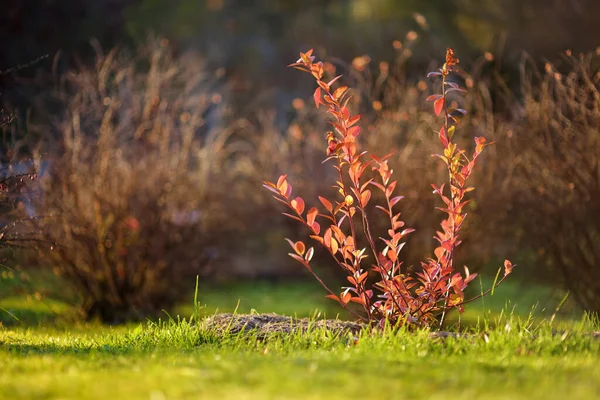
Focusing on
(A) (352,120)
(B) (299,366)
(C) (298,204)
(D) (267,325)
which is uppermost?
(A) (352,120)

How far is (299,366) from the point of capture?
4066 millimetres

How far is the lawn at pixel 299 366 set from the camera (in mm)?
3582

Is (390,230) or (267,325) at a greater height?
(390,230)

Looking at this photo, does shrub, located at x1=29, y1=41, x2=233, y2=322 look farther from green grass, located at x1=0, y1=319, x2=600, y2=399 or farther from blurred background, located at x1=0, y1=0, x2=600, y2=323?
green grass, located at x1=0, y1=319, x2=600, y2=399

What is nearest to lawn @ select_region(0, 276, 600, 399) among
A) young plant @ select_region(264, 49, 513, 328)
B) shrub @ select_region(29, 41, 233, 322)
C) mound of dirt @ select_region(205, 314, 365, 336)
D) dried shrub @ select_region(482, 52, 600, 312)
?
mound of dirt @ select_region(205, 314, 365, 336)

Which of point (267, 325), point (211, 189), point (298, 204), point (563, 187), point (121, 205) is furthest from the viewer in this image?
point (211, 189)

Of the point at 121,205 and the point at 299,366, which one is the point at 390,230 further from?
the point at 121,205

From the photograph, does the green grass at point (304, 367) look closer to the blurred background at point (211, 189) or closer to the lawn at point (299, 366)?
the lawn at point (299, 366)

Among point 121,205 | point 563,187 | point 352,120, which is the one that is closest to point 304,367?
point 352,120

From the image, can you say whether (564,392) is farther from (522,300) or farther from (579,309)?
(522,300)

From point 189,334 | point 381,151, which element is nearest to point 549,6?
point 381,151

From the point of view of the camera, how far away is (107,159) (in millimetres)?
8109

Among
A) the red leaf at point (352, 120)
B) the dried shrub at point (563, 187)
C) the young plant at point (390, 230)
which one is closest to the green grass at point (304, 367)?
the young plant at point (390, 230)

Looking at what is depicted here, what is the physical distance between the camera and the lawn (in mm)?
3582
